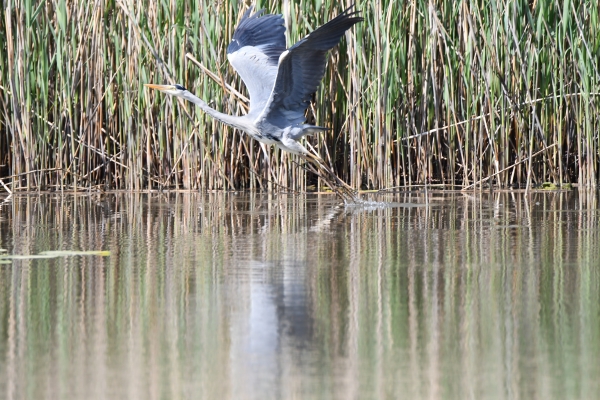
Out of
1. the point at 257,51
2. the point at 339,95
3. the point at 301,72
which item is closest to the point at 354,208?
the point at 301,72

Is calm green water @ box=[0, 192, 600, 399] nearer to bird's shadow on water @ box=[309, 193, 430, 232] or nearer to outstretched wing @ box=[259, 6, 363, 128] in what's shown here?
bird's shadow on water @ box=[309, 193, 430, 232]

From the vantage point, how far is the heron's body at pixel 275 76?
5.50 m

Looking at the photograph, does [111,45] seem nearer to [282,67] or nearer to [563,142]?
[282,67]

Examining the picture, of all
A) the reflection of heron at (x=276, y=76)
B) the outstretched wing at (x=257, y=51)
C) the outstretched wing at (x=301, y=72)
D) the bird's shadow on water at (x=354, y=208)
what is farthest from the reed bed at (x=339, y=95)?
the outstretched wing at (x=301, y=72)

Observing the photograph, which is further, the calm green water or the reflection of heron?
the reflection of heron

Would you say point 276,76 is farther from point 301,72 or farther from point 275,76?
point 275,76

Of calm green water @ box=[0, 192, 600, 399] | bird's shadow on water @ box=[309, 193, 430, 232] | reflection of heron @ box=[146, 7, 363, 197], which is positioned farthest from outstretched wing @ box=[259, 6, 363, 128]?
calm green water @ box=[0, 192, 600, 399]

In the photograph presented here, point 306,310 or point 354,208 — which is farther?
point 354,208

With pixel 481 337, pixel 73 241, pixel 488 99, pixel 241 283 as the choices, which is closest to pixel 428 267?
pixel 241 283

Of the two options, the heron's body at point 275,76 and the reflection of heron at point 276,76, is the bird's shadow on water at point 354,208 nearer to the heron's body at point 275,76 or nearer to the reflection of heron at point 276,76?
the reflection of heron at point 276,76

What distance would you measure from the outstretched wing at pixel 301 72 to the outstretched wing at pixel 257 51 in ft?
0.62

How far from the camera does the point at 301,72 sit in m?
5.79

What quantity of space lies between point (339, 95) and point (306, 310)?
186 inches

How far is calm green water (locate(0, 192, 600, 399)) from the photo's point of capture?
216 cm
